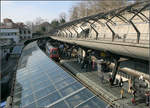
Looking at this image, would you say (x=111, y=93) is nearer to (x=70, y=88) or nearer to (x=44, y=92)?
(x=70, y=88)

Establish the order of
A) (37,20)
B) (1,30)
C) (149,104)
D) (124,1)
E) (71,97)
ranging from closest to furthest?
(71,97), (149,104), (124,1), (1,30), (37,20)

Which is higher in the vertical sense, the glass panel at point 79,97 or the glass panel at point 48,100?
the glass panel at point 79,97

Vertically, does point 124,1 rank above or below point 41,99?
above

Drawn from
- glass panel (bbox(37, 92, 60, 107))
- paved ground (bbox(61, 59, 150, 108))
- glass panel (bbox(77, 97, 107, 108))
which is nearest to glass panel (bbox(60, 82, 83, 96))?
glass panel (bbox(37, 92, 60, 107))

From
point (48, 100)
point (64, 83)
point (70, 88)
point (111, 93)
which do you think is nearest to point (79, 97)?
point (70, 88)

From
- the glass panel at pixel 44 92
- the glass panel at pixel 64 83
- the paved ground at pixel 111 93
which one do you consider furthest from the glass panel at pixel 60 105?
the paved ground at pixel 111 93

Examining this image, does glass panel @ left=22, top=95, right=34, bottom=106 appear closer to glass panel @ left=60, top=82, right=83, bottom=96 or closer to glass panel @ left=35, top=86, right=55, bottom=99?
glass panel @ left=35, top=86, right=55, bottom=99

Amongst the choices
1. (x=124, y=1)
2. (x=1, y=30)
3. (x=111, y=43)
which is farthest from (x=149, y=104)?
(x=1, y=30)

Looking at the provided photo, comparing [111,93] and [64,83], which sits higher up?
[64,83]

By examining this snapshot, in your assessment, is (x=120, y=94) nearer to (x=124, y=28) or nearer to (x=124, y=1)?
(x=124, y=28)

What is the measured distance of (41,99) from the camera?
7.81m

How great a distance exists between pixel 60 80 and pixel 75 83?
1505 mm

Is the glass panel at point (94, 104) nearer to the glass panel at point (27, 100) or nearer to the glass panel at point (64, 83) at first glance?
the glass panel at point (64, 83)

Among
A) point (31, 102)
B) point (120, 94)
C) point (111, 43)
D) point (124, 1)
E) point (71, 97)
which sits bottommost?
point (120, 94)
